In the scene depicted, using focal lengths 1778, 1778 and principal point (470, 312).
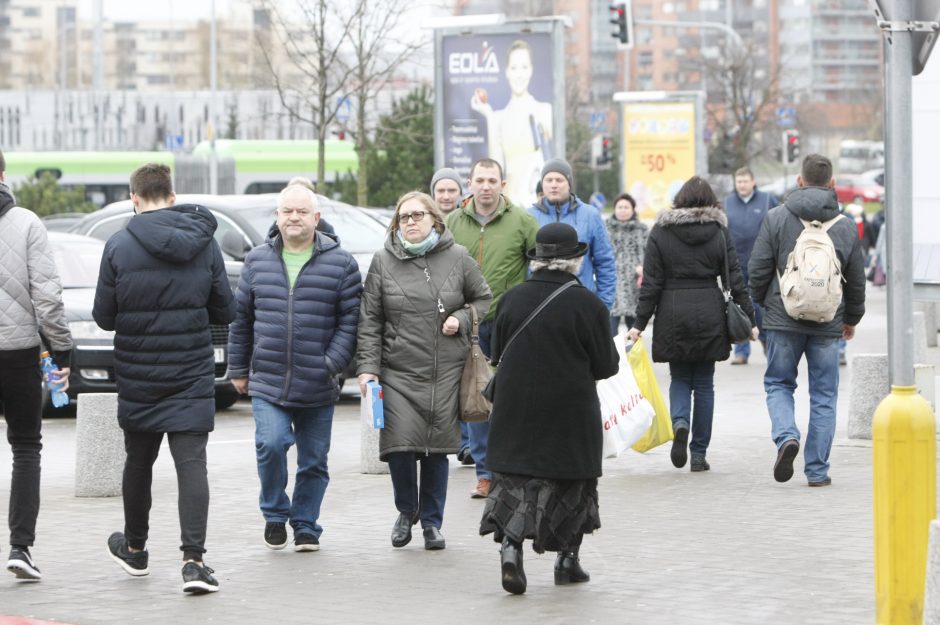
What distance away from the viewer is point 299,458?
8.45 meters

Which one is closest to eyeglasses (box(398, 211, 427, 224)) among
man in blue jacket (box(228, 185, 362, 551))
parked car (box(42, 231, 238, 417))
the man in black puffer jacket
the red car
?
man in blue jacket (box(228, 185, 362, 551))

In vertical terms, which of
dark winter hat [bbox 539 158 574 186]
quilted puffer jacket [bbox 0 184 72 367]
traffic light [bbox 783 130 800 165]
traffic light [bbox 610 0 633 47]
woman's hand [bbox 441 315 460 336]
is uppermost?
traffic light [bbox 610 0 633 47]

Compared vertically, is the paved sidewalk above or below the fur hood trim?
below

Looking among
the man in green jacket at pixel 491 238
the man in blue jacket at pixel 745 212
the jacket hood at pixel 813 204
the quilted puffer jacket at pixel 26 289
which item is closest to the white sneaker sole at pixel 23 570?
the quilted puffer jacket at pixel 26 289

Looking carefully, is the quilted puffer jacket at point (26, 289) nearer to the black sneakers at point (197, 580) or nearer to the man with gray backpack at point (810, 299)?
the black sneakers at point (197, 580)

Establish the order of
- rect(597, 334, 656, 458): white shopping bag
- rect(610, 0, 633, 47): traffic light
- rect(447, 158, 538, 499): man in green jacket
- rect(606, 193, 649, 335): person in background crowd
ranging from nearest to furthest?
rect(597, 334, 656, 458): white shopping bag → rect(447, 158, 538, 499): man in green jacket → rect(606, 193, 649, 335): person in background crowd → rect(610, 0, 633, 47): traffic light

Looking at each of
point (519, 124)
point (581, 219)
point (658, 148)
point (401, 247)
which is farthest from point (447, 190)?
point (658, 148)

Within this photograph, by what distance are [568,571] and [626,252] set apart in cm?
1084

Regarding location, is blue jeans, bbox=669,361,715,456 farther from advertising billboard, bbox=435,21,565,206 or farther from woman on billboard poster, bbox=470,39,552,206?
woman on billboard poster, bbox=470,39,552,206

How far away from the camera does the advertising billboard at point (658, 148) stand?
34.9 metres

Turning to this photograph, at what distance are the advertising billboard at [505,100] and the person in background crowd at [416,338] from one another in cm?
1345

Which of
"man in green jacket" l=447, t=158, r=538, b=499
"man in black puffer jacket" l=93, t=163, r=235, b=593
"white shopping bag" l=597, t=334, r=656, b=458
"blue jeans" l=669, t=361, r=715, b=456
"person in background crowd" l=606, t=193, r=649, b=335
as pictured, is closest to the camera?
"man in black puffer jacket" l=93, t=163, r=235, b=593

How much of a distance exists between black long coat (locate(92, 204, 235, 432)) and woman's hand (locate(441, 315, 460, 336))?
3.96 feet

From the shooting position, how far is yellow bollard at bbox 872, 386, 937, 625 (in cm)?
612
